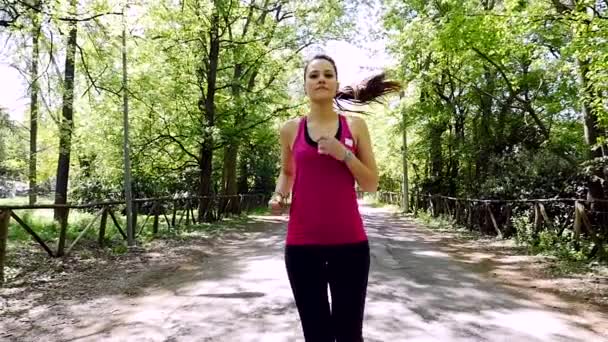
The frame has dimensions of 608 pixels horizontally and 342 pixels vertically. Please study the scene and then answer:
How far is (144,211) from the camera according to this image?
75.5 feet

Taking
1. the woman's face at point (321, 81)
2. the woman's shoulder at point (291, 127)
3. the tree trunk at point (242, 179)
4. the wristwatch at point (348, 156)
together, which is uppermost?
the tree trunk at point (242, 179)

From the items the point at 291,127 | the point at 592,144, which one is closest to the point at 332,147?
the point at 291,127

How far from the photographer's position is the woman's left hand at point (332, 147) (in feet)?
7.20

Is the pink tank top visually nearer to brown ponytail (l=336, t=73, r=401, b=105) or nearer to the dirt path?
brown ponytail (l=336, t=73, r=401, b=105)

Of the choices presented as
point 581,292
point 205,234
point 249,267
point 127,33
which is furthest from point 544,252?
point 127,33

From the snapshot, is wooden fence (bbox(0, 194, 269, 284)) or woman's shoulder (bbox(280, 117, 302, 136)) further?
wooden fence (bbox(0, 194, 269, 284))

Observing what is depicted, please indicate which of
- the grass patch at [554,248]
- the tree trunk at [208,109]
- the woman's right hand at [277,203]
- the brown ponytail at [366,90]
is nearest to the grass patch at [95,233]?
the tree trunk at [208,109]

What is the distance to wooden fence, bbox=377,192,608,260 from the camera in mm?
9359

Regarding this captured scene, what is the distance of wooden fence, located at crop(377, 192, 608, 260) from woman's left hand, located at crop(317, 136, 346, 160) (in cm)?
810

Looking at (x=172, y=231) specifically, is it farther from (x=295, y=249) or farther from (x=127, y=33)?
(x=295, y=249)

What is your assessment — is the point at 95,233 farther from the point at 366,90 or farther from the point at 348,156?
the point at 348,156

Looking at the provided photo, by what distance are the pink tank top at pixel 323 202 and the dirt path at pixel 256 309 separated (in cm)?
260

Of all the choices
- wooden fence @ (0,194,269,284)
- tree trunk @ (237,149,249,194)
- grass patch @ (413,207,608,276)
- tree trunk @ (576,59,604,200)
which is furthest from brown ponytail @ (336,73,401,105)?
tree trunk @ (237,149,249,194)

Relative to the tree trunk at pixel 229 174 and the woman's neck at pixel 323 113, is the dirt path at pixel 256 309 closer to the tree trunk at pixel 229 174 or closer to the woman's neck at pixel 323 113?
the woman's neck at pixel 323 113
